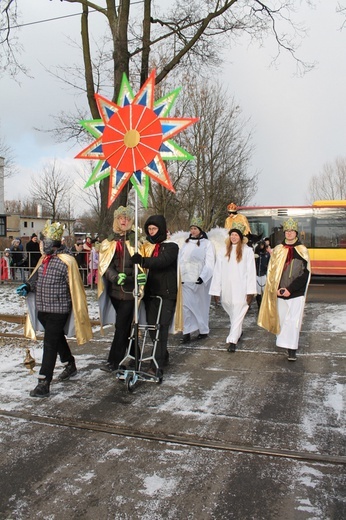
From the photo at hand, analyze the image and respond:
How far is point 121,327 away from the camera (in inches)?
231

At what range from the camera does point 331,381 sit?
5.56 m

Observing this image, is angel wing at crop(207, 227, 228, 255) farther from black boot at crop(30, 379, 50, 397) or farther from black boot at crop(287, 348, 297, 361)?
black boot at crop(30, 379, 50, 397)

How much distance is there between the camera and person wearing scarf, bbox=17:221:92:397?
523cm

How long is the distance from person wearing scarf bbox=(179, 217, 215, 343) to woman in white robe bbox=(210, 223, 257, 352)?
0.64 metres

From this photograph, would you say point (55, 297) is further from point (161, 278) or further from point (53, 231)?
point (161, 278)

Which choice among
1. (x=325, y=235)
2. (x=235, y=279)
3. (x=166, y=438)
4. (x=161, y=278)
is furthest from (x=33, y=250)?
(x=166, y=438)

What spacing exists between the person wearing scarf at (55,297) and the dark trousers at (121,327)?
508 mm

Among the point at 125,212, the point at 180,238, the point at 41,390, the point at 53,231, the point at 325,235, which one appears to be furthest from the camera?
the point at 325,235

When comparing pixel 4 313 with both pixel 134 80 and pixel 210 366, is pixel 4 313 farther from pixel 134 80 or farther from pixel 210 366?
pixel 134 80

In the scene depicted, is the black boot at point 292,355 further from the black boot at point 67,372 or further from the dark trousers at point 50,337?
the dark trousers at point 50,337

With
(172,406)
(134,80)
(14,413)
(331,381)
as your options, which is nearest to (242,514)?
(172,406)

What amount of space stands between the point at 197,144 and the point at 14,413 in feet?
74.0

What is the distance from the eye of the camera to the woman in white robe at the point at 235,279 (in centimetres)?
711

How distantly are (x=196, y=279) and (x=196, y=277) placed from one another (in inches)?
1.4
